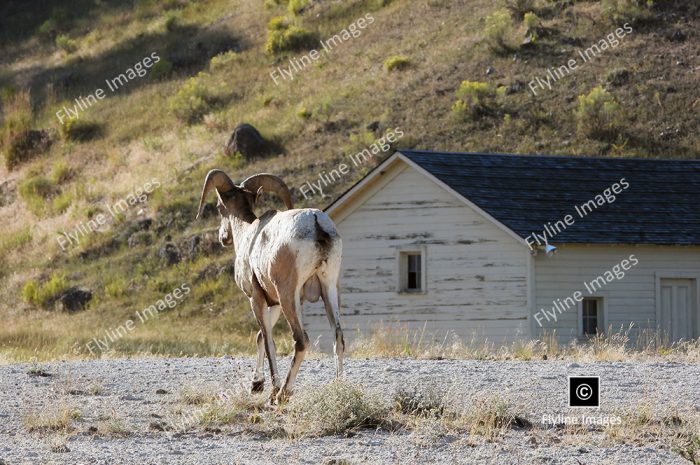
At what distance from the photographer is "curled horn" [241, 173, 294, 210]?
14.9 m

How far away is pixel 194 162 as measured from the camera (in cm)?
5003

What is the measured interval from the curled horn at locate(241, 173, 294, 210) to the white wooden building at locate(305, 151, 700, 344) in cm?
1311

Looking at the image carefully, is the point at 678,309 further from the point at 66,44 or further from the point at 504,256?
the point at 66,44

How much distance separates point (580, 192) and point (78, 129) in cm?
3271

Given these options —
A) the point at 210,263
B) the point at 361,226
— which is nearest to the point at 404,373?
the point at 361,226

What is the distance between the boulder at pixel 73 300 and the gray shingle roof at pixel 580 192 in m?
17.6

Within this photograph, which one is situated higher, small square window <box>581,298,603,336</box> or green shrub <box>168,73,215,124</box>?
green shrub <box>168,73,215,124</box>

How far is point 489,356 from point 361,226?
10193 mm

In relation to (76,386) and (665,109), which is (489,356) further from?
(665,109)

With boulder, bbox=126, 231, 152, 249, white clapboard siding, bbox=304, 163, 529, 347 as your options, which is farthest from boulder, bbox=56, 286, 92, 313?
white clapboard siding, bbox=304, 163, 529, 347

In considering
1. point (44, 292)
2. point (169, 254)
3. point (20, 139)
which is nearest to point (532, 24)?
point (169, 254)

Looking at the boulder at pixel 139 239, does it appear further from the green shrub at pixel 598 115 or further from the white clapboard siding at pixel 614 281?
the white clapboard siding at pixel 614 281

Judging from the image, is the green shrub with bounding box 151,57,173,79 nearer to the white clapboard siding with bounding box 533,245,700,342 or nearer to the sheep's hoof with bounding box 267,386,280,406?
the white clapboard siding with bounding box 533,245,700,342

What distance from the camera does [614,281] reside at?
2873cm
